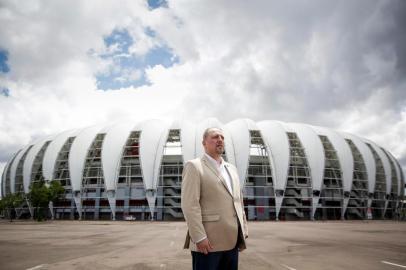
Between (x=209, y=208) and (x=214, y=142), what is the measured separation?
742 mm

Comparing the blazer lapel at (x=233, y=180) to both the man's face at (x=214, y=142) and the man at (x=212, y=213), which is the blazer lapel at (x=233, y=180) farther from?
the man's face at (x=214, y=142)

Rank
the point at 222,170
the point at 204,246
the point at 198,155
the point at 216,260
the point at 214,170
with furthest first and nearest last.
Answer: the point at 198,155
the point at 222,170
the point at 214,170
the point at 216,260
the point at 204,246

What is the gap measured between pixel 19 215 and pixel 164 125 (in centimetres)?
3616

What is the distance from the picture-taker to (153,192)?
5575 cm

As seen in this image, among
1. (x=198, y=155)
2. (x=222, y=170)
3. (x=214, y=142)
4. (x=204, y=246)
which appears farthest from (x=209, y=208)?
(x=198, y=155)

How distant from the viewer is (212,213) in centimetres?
334

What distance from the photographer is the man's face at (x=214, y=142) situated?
11.9 feet

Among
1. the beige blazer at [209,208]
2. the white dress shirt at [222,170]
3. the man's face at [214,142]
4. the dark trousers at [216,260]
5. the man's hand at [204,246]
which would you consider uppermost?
the man's face at [214,142]

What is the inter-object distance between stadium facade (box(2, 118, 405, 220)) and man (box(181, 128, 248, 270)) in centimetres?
5113

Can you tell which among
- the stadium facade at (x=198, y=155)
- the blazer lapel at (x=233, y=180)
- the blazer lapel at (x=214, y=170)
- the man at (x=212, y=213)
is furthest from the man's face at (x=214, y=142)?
the stadium facade at (x=198, y=155)

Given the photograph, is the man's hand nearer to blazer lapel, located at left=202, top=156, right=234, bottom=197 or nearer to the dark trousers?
the dark trousers

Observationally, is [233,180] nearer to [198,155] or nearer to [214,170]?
[214,170]

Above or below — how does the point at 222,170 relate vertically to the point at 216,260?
above

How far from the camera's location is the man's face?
3637 millimetres
